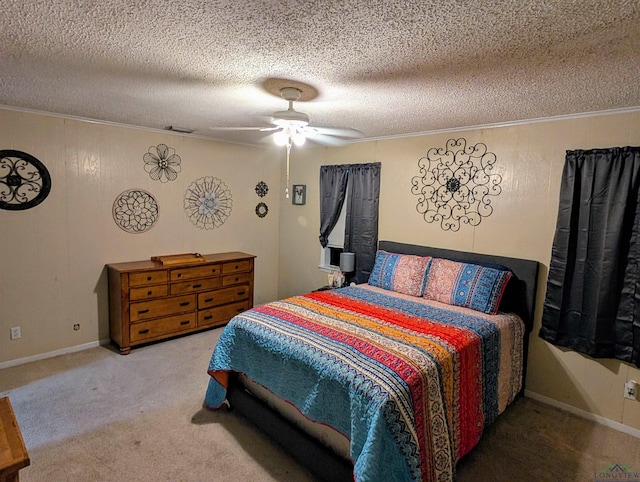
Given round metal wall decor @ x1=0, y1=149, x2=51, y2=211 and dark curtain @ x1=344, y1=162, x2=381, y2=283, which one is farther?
dark curtain @ x1=344, y1=162, x2=381, y2=283

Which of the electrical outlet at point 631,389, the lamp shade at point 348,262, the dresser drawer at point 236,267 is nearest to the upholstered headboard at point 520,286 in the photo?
the electrical outlet at point 631,389

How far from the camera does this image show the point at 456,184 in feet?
11.7

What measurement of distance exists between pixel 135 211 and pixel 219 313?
4.99ft

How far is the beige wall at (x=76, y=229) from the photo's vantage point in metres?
3.37

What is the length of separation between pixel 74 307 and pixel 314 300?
8.39 feet

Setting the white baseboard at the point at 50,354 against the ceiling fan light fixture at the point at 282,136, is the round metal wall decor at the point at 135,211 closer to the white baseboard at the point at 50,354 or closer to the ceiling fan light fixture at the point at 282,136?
the white baseboard at the point at 50,354

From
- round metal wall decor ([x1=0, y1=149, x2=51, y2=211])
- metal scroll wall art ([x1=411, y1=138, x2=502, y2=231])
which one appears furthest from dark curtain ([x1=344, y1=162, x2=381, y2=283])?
round metal wall decor ([x1=0, y1=149, x2=51, y2=211])

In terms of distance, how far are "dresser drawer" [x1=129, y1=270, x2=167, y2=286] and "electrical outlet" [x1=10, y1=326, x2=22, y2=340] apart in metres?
1.05

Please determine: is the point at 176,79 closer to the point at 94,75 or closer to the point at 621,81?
the point at 94,75

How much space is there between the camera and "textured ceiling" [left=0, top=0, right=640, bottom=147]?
1.43m

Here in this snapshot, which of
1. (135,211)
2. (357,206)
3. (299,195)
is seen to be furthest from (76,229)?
(357,206)

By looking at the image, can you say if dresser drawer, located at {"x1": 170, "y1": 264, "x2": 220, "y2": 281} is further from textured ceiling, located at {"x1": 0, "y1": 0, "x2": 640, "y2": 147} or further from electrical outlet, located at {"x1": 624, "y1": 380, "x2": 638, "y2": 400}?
electrical outlet, located at {"x1": 624, "y1": 380, "x2": 638, "y2": 400}

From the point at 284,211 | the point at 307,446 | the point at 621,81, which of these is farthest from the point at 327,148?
the point at 307,446

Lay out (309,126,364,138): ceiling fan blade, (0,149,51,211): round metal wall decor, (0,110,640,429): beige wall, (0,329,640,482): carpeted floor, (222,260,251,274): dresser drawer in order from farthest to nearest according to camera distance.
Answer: (222,260,251,274): dresser drawer → (309,126,364,138): ceiling fan blade → (0,149,51,211): round metal wall decor → (0,110,640,429): beige wall → (0,329,640,482): carpeted floor
